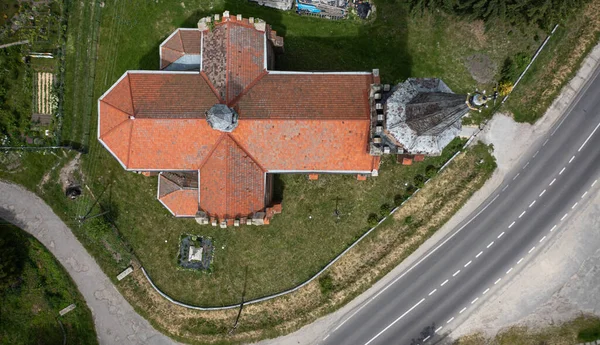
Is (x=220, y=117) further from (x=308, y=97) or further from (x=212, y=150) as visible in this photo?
(x=308, y=97)

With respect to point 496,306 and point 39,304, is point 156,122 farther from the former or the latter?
point 496,306

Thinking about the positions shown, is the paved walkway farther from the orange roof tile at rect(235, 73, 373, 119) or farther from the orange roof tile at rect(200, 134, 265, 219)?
the orange roof tile at rect(235, 73, 373, 119)

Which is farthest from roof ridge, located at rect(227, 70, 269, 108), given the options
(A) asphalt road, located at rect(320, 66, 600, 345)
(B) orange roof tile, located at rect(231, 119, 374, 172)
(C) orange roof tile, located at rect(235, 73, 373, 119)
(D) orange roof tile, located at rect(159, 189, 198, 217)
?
(A) asphalt road, located at rect(320, 66, 600, 345)

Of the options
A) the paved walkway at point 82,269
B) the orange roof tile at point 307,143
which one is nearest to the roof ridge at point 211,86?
the orange roof tile at point 307,143

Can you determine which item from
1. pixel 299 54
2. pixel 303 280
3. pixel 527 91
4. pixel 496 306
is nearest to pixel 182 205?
pixel 303 280

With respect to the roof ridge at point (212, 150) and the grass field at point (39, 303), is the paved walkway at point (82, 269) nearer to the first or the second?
the grass field at point (39, 303)

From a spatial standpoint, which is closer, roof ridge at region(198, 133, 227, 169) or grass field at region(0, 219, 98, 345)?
roof ridge at region(198, 133, 227, 169)
